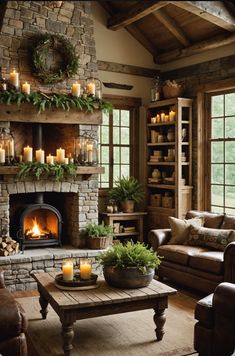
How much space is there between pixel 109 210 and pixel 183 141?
5.21 ft

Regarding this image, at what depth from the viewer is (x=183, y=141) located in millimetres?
7047

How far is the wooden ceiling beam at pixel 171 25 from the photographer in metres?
6.71

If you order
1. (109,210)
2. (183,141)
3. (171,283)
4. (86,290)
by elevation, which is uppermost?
(183,141)

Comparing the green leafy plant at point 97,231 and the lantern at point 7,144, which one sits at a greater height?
the lantern at point 7,144

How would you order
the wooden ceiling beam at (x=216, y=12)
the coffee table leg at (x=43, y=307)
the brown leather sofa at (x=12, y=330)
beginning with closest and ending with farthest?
the brown leather sofa at (x=12, y=330)
the coffee table leg at (x=43, y=307)
the wooden ceiling beam at (x=216, y=12)

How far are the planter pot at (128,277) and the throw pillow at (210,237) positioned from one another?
66.9 inches

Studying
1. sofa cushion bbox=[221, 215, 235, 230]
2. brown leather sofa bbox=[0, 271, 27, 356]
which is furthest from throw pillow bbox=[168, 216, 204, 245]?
brown leather sofa bbox=[0, 271, 27, 356]

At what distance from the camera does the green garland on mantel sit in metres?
5.62

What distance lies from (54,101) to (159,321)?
10.5 ft

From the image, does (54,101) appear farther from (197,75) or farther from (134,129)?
(197,75)

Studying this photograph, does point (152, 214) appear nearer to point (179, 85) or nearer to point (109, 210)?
point (109, 210)

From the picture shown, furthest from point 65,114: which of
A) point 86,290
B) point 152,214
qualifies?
point 86,290

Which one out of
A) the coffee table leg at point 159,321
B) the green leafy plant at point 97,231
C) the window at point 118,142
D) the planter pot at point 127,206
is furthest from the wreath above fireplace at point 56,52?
the coffee table leg at point 159,321

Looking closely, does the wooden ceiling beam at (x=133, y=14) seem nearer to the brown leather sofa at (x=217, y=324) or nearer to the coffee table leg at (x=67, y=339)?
the brown leather sofa at (x=217, y=324)
